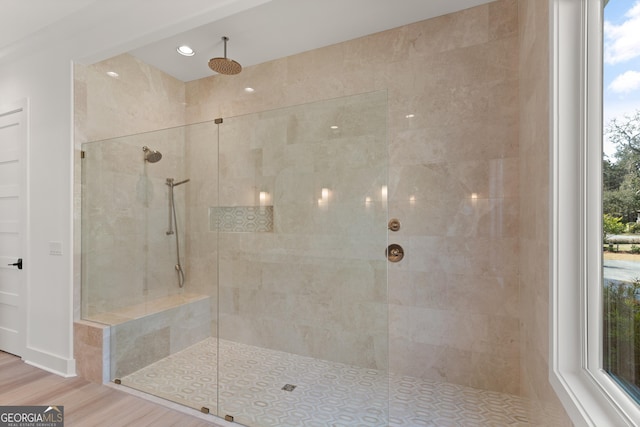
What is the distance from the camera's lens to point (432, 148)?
226 cm

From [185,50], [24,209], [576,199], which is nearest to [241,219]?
[185,50]

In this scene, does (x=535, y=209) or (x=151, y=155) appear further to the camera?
(x=151, y=155)

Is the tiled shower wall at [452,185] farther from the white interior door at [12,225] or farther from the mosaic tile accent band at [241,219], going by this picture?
Answer: the white interior door at [12,225]

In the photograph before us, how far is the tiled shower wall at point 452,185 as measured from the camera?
206 centimetres

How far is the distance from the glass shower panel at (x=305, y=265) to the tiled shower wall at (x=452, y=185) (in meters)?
0.38

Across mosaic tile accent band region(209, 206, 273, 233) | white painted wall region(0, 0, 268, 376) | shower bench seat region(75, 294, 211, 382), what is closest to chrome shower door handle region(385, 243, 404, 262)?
mosaic tile accent band region(209, 206, 273, 233)

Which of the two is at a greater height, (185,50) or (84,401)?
(185,50)

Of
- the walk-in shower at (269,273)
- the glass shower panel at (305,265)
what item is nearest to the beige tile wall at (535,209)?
the walk-in shower at (269,273)

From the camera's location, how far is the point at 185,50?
8.96ft

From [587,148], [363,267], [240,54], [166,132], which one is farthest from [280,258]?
[240,54]

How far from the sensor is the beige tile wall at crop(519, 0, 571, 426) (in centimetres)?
131

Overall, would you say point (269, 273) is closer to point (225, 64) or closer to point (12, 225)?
point (225, 64)

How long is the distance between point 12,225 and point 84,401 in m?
1.88

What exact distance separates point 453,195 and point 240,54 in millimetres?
2252
